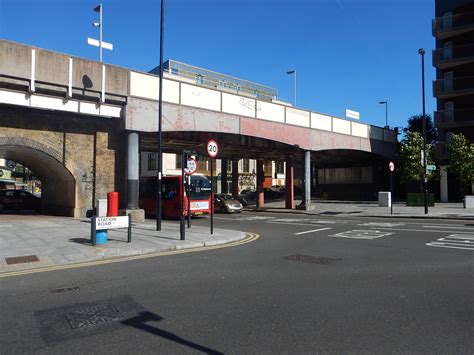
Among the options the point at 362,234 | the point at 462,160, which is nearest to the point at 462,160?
the point at 462,160

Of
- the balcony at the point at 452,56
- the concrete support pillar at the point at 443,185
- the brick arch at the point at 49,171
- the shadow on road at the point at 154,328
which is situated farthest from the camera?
the concrete support pillar at the point at 443,185

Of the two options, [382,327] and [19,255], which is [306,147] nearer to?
[19,255]

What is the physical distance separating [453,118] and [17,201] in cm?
3790

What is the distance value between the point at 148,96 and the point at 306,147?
1382 cm

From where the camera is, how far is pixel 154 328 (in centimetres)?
489

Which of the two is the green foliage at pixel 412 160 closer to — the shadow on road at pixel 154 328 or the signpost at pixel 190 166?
the signpost at pixel 190 166

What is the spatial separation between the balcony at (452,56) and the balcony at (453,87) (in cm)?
147

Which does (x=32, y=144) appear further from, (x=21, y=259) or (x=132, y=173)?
(x=21, y=259)

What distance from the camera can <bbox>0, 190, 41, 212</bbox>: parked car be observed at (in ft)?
88.0

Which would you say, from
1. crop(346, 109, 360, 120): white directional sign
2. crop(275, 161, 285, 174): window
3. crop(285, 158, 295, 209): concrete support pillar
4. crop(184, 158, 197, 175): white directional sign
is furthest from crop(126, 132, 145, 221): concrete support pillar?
crop(275, 161, 285, 174): window

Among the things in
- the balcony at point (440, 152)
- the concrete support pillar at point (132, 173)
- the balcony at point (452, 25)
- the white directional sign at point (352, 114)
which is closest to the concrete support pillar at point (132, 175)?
the concrete support pillar at point (132, 173)

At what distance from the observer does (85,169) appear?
1927cm

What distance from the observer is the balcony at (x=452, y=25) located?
3825 cm

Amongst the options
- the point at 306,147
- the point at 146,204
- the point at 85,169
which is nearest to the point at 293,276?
the point at 85,169
